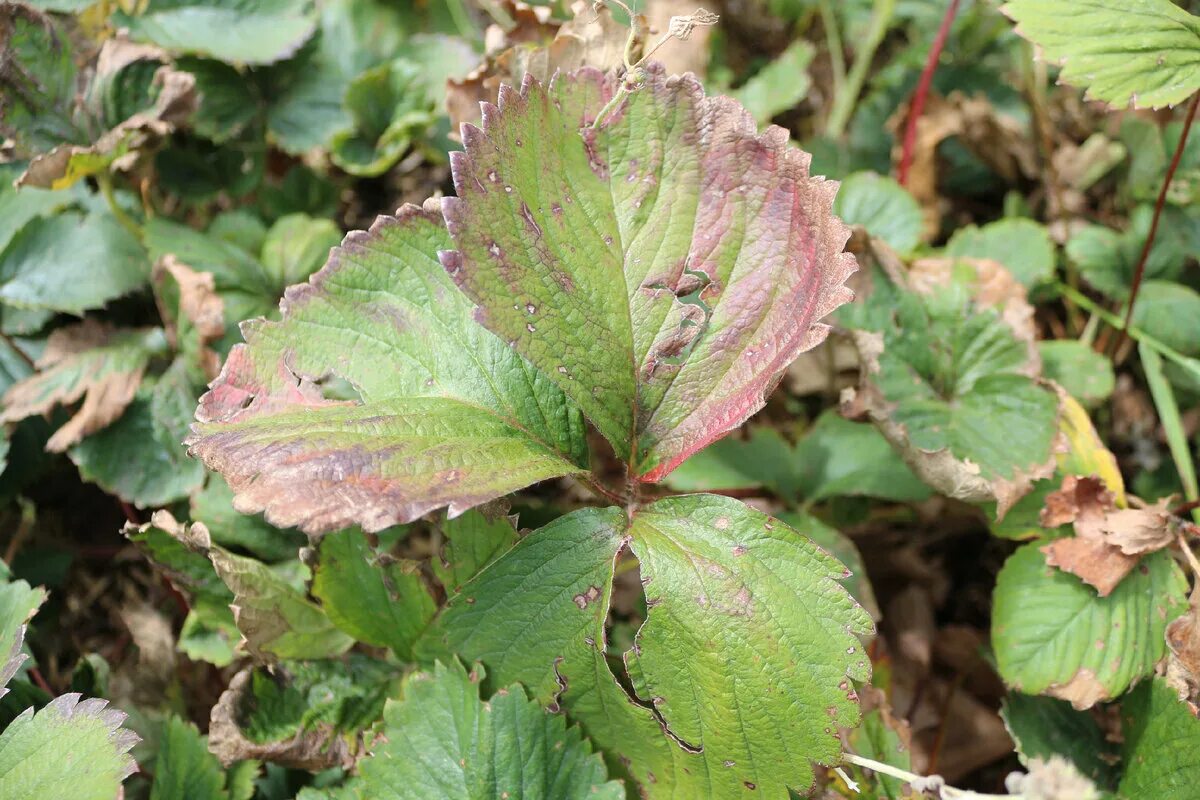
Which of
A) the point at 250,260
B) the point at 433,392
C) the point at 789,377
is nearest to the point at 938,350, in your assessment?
the point at 789,377

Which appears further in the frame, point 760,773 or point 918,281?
point 918,281

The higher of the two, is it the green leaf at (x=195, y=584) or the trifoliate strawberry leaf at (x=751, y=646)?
the trifoliate strawberry leaf at (x=751, y=646)

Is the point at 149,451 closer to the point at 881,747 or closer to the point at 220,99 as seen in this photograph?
the point at 220,99

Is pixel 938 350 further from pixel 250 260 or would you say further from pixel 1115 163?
pixel 250 260

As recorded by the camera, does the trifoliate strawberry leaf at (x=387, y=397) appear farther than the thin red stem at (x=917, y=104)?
No

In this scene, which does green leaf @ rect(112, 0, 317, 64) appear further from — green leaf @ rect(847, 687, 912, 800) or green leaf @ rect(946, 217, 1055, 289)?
green leaf @ rect(847, 687, 912, 800)

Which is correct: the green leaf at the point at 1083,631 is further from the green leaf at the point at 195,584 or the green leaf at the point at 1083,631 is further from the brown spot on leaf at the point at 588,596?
the green leaf at the point at 195,584

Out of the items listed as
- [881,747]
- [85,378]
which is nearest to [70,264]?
[85,378]

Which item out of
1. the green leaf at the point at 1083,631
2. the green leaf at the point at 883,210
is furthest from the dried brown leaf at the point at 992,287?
the green leaf at the point at 1083,631
